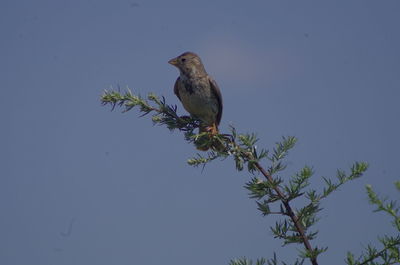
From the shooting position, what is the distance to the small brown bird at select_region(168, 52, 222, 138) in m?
7.35

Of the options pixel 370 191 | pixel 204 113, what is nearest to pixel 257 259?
pixel 370 191

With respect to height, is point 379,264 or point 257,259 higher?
point 257,259

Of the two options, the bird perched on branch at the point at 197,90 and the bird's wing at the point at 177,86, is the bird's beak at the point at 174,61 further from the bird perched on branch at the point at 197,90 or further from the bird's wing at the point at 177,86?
the bird's wing at the point at 177,86

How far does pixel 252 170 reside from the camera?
3.25 meters

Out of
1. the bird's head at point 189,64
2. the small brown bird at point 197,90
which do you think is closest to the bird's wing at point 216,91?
the small brown bird at point 197,90

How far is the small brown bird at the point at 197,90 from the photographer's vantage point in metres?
7.35

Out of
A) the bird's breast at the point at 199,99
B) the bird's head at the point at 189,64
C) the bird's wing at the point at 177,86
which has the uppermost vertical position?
the bird's head at the point at 189,64

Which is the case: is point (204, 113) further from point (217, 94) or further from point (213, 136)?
point (213, 136)

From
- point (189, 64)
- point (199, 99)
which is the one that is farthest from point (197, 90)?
point (189, 64)

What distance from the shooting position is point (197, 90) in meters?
7.42

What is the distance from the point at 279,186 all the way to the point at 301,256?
51 cm

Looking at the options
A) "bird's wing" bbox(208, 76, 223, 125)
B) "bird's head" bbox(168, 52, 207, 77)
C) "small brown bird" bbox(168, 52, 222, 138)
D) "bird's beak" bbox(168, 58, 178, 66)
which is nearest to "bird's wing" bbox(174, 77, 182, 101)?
"small brown bird" bbox(168, 52, 222, 138)

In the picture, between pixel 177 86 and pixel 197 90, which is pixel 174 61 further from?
pixel 197 90

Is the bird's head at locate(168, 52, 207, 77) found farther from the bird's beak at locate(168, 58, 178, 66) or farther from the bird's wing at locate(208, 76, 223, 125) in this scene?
the bird's wing at locate(208, 76, 223, 125)
